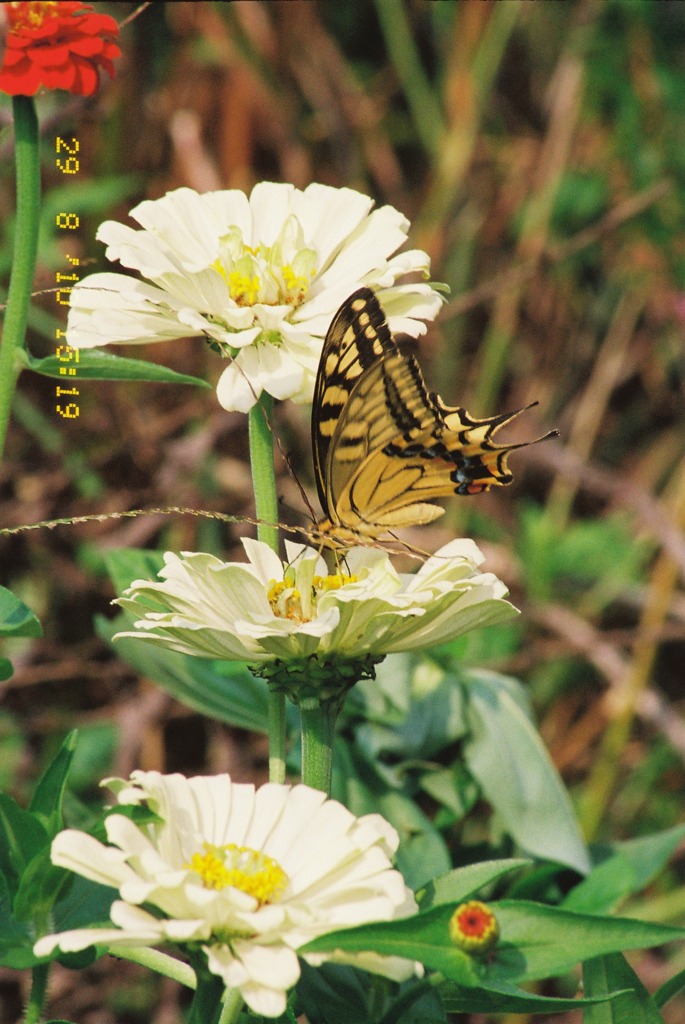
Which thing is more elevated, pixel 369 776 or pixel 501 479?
pixel 501 479

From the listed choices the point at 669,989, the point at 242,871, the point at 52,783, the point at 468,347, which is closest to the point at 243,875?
the point at 242,871

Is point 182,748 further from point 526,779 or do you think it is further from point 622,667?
point 526,779

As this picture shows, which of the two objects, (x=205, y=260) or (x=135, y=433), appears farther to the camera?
(x=135, y=433)

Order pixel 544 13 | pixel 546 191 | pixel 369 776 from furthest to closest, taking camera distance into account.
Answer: pixel 544 13 → pixel 546 191 → pixel 369 776

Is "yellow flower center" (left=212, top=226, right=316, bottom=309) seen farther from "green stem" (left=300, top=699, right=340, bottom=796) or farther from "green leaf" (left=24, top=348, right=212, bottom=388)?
"green stem" (left=300, top=699, right=340, bottom=796)

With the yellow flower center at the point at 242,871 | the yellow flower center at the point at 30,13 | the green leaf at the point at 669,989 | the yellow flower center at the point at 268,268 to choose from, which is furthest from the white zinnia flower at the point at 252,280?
the green leaf at the point at 669,989

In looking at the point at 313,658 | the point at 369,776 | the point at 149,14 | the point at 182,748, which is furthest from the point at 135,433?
the point at 313,658

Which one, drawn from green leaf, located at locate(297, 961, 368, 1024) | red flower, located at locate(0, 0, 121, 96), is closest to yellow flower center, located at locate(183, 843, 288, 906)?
green leaf, located at locate(297, 961, 368, 1024)

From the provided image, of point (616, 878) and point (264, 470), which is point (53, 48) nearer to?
point (264, 470)
